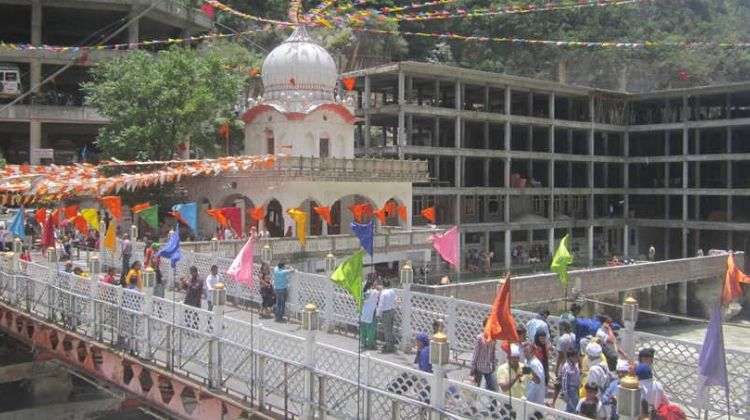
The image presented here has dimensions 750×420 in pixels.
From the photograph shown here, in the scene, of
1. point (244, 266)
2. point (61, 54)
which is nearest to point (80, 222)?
point (244, 266)

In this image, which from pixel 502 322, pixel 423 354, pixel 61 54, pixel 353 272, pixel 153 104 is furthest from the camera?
pixel 61 54

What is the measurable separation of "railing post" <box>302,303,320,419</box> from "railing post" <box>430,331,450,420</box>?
2122 millimetres

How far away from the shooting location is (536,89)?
165ft

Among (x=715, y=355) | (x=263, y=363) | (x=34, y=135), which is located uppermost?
(x=34, y=135)

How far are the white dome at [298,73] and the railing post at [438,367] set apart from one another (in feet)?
86.6

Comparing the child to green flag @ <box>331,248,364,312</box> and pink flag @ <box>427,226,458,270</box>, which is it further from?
pink flag @ <box>427,226,458,270</box>

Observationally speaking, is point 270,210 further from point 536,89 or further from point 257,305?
point 536,89

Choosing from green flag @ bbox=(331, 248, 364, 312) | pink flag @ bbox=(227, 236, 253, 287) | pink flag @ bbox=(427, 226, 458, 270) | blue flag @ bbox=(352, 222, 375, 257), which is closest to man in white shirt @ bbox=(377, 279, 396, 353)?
blue flag @ bbox=(352, 222, 375, 257)

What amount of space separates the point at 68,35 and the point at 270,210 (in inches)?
1171

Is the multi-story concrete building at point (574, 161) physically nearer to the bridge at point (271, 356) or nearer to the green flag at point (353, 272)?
the bridge at point (271, 356)

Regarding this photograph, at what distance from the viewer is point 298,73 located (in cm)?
3403

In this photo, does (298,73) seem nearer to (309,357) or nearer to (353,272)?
(353,272)

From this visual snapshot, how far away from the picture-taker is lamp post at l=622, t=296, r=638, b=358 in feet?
38.3

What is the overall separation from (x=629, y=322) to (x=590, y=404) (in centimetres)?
345
